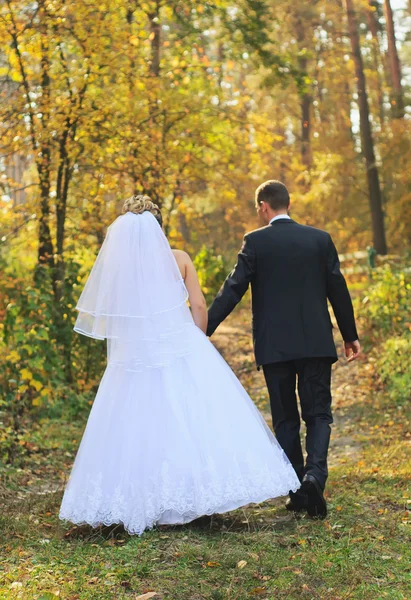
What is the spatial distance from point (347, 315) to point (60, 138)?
5.26m

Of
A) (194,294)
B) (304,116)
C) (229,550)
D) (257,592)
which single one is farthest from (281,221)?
(304,116)

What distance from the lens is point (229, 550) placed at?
15.1 ft

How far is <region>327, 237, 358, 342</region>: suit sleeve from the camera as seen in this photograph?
5.77 metres

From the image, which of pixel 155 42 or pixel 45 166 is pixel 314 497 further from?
pixel 155 42

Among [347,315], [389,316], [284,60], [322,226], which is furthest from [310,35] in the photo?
[347,315]

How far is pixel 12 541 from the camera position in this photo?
492cm

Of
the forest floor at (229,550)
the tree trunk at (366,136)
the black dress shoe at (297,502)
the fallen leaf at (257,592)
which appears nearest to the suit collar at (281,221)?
the black dress shoe at (297,502)

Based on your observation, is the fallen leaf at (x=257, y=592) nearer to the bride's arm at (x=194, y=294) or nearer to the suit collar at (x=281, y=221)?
the bride's arm at (x=194, y=294)

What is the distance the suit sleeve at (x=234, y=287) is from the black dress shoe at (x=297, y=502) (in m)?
1.24

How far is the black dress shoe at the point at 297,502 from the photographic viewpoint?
216 inches

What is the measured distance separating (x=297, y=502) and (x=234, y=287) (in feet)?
4.97

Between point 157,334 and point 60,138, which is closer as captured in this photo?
point 157,334

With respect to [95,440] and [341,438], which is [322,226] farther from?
[95,440]

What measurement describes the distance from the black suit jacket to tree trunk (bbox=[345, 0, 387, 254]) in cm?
1494
